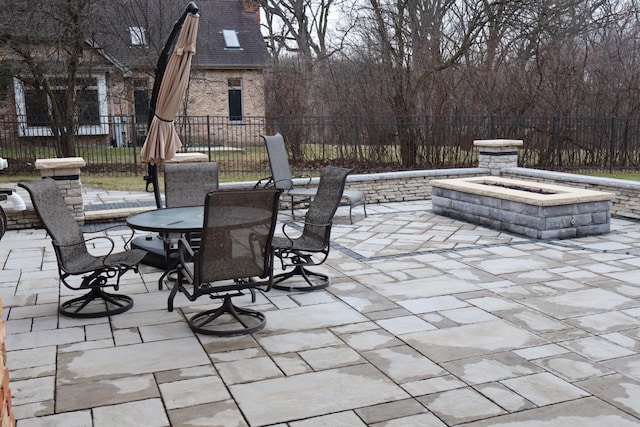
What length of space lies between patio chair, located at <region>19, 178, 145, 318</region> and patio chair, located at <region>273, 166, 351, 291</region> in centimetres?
118

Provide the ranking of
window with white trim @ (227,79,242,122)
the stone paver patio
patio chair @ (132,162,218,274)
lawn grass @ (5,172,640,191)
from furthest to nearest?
window with white trim @ (227,79,242,122)
lawn grass @ (5,172,640,191)
patio chair @ (132,162,218,274)
the stone paver patio

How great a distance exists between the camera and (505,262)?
20.4 ft

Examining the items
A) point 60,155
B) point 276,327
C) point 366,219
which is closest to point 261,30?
point 60,155

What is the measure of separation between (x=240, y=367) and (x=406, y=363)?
968mm

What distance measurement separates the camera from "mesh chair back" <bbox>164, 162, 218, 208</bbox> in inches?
248

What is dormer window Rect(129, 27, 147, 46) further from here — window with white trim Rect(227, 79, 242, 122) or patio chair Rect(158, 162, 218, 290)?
patio chair Rect(158, 162, 218, 290)

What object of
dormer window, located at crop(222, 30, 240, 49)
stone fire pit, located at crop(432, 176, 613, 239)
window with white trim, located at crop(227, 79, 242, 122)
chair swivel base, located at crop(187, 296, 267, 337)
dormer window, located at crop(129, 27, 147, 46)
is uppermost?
dormer window, located at crop(222, 30, 240, 49)

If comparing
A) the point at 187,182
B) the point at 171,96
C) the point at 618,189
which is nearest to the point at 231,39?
the point at 618,189

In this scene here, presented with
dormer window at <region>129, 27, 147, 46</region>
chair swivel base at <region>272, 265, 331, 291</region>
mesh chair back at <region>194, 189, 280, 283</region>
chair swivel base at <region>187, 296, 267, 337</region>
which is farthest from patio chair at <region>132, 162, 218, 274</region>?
dormer window at <region>129, 27, 147, 46</region>

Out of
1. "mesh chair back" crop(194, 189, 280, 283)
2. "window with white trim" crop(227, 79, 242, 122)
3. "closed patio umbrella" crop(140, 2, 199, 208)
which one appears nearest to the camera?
"mesh chair back" crop(194, 189, 280, 283)

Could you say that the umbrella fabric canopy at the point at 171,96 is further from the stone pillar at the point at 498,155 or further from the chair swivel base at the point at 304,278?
the stone pillar at the point at 498,155

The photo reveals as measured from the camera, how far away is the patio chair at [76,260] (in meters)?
4.59

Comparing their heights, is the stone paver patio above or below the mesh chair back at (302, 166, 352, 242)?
below

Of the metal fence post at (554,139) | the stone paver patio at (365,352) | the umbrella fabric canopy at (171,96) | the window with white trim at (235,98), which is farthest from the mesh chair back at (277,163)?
the window with white trim at (235,98)
